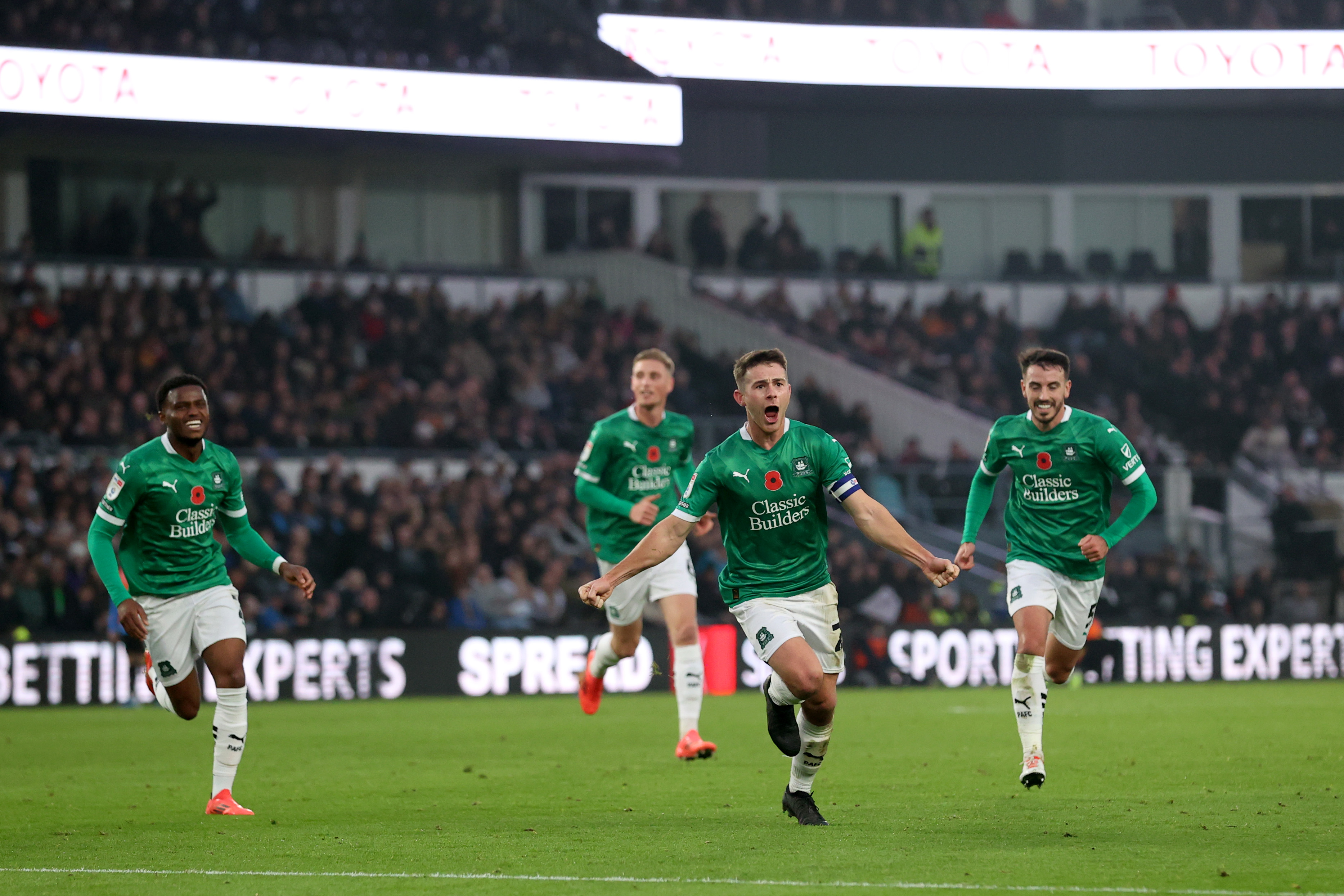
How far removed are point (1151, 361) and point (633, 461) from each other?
21941mm

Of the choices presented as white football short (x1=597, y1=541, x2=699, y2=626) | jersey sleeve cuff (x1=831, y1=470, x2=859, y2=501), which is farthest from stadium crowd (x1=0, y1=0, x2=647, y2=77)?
jersey sleeve cuff (x1=831, y1=470, x2=859, y2=501)

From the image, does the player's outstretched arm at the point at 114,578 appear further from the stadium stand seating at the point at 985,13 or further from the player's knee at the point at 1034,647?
the stadium stand seating at the point at 985,13

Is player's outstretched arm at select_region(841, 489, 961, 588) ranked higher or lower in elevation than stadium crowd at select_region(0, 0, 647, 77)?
lower

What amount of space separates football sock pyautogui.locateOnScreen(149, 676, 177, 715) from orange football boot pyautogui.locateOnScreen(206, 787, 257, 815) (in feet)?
1.81

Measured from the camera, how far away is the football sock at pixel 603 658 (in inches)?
530

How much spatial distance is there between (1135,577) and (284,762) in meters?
15.2

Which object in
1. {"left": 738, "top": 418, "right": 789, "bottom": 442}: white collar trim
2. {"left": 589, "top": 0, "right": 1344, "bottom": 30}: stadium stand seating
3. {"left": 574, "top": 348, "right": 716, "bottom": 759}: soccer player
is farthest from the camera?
{"left": 589, "top": 0, "right": 1344, "bottom": 30}: stadium stand seating

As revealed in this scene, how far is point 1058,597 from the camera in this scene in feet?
34.8

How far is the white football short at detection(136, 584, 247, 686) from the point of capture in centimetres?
989

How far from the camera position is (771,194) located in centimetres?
3706

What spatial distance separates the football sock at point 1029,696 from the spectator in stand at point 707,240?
24625 mm

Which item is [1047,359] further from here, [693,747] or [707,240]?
[707,240]

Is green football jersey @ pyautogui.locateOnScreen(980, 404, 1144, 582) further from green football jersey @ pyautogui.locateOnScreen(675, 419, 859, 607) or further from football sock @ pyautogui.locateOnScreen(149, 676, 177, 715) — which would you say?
football sock @ pyautogui.locateOnScreen(149, 676, 177, 715)

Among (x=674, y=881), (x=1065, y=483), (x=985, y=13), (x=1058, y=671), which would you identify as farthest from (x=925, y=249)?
(x=674, y=881)
